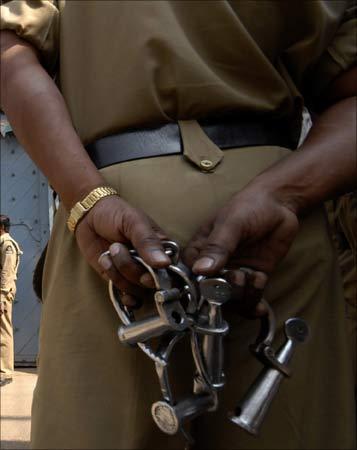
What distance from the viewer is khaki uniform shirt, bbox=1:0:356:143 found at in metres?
0.81

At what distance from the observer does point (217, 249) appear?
650 mm

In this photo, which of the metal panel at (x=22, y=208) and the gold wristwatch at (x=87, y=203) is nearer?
the gold wristwatch at (x=87, y=203)

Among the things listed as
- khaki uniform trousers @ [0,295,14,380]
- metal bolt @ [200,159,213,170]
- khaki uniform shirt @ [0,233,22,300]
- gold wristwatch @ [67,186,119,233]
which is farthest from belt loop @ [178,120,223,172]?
khaki uniform trousers @ [0,295,14,380]

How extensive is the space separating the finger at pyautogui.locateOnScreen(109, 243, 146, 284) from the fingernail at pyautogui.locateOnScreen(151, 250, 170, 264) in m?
0.04

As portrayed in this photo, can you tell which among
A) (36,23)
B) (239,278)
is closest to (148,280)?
(239,278)

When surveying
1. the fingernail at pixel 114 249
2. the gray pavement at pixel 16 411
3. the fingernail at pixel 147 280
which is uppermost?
the fingernail at pixel 114 249

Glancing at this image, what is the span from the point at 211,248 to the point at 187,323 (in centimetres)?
9

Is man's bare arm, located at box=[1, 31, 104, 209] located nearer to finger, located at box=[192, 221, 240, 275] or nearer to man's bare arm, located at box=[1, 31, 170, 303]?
man's bare arm, located at box=[1, 31, 170, 303]

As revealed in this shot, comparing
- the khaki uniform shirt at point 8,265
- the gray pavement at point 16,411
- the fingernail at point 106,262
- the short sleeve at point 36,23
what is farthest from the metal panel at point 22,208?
the fingernail at point 106,262

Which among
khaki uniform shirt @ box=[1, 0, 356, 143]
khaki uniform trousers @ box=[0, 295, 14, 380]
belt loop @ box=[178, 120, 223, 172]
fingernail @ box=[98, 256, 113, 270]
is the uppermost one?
khaki uniform shirt @ box=[1, 0, 356, 143]

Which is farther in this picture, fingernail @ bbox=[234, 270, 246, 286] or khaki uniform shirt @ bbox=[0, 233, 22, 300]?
khaki uniform shirt @ bbox=[0, 233, 22, 300]

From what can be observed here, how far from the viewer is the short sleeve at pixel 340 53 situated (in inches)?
34.8

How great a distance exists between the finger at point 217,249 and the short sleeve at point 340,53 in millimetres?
367

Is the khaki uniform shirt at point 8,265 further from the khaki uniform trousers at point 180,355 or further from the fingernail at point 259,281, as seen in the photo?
the fingernail at point 259,281
